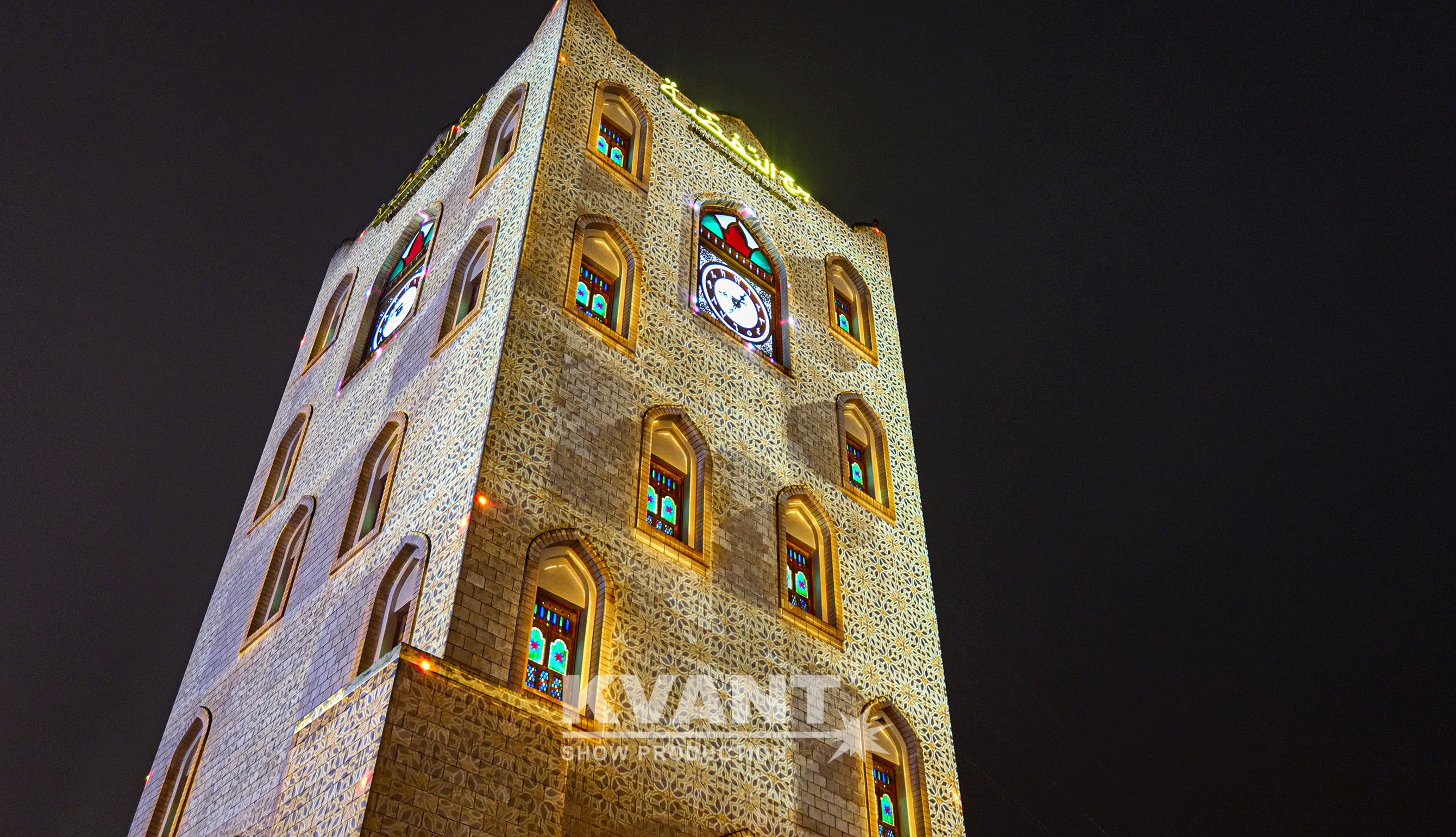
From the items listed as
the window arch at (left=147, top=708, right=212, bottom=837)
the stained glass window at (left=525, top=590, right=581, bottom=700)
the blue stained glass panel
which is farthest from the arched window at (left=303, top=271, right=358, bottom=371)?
the blue stained glass panel

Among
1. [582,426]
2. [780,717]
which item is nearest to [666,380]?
[582,426]

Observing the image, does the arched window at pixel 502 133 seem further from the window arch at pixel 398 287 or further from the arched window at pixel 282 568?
the arched window at pixel 282 568

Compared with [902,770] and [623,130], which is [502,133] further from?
[902,770]

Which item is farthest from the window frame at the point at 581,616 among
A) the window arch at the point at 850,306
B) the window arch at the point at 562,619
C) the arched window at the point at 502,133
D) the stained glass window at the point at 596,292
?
the window arch at the point at 850,306

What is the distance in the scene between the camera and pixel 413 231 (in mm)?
16500

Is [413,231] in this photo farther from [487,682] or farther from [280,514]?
[487,682]

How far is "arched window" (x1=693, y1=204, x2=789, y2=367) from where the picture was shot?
14.4 m

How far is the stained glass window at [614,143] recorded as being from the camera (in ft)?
48.1

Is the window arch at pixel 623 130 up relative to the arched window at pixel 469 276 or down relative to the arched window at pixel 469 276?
up

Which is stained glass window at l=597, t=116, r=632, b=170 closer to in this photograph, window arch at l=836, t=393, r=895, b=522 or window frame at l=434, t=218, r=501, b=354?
window frame at l=434, t=218, r=501, b=354

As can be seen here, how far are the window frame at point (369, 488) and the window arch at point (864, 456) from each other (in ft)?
16.7

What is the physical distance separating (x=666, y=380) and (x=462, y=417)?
2.46 metres

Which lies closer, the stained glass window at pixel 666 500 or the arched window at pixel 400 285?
the stained glass window at pixel 666 500

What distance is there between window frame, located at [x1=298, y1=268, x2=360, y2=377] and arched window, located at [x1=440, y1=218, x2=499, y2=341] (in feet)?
14.1
